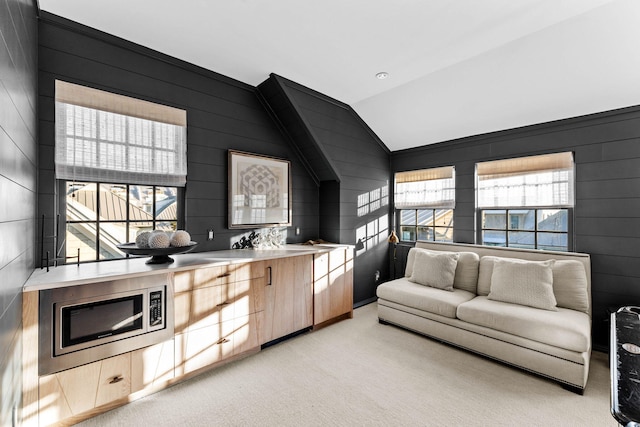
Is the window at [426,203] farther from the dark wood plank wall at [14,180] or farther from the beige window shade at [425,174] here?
the dark wood plank wall at [14,180]

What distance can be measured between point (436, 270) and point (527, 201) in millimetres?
1400

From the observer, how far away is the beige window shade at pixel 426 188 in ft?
13.5

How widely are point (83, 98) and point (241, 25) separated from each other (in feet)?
4.54

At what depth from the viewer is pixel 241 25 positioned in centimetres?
229

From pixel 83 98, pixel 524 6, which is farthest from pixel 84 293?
pixel 524 6

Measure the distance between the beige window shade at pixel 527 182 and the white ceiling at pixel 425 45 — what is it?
477 millimetres

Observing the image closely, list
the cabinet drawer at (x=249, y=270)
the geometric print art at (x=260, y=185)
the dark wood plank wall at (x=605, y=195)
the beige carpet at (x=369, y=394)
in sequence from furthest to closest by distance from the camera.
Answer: the geometric print art at (x=260, y=185) < the dark wood plank wall at (x=605, y=195) < the cabinet drawer at (x=249, y=270) < the beige carpet at (x=369, y=394)

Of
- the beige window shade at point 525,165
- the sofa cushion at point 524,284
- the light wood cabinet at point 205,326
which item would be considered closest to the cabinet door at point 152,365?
the light wood cabinet at point 205,326

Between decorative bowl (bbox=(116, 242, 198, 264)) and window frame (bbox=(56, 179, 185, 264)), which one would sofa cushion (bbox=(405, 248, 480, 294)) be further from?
window frame (bbox=(56, 179, 185, 264))

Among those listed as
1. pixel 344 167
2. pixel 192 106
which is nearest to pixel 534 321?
pixel 344 167

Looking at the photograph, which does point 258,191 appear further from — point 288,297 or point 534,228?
point 534,228

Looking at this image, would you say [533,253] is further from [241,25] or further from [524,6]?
[241,25]

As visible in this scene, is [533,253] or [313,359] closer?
[313,359]

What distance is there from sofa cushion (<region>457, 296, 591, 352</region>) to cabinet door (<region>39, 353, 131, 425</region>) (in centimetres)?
289
